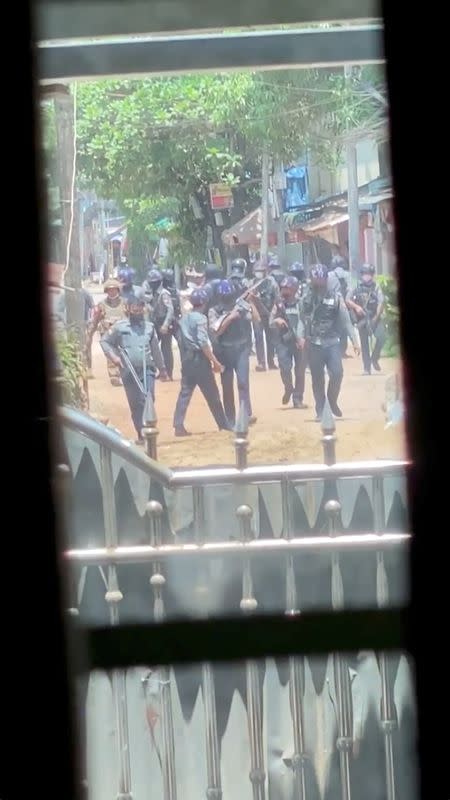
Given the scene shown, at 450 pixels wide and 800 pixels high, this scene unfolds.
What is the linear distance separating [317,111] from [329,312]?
276 millimetres

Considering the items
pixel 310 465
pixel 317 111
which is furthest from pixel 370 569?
pixel 317 111

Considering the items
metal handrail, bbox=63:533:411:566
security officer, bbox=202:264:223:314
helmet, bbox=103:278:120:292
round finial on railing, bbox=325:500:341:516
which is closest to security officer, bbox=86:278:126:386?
helmet, bbox=103:278:120:292

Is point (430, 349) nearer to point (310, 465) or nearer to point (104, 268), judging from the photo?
point (310, 465)

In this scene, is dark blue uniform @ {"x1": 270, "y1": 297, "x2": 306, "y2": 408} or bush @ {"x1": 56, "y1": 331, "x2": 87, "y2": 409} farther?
dark blue uniform @ {"x1": 270, "y1": 297, "x2": 306, "y2": 408}

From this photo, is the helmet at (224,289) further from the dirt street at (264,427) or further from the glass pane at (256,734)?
the glass pane at (256,734)

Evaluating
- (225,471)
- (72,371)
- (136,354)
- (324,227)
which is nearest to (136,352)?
(136,354)

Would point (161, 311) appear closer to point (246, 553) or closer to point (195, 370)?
point (195, 370)

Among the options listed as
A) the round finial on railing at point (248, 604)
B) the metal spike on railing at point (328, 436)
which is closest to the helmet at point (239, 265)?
the metal spike on railing at point (328, 436)

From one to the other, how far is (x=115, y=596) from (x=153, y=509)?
0.13 metres

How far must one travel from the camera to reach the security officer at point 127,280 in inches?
45.5

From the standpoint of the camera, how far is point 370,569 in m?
1.10

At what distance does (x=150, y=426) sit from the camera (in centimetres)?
118

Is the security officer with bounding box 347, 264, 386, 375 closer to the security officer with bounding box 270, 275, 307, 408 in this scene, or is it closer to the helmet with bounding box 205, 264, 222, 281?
the security officer with bounding box 270, 275, 307, 408

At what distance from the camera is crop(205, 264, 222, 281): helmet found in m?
1.17
